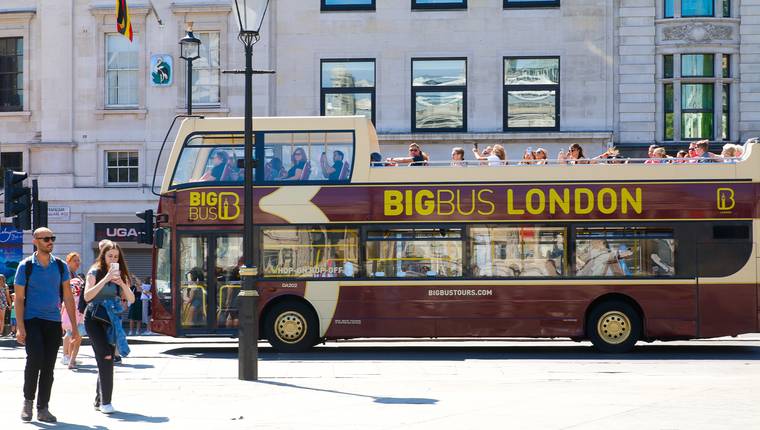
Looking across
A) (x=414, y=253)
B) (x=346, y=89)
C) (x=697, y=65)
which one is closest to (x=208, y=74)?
(x=346, y=89)

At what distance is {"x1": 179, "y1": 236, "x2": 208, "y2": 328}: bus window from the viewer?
20.0 meters

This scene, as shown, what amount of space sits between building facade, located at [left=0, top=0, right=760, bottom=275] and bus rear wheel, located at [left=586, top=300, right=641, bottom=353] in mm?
13807

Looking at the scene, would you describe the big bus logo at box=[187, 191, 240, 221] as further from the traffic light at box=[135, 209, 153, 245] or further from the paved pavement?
the paved pavement

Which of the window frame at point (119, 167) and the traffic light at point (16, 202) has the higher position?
the window frame at point (119, 167)

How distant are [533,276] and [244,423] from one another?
960cm

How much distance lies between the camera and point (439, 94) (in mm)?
33656

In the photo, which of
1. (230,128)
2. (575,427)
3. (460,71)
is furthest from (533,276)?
(460,71)

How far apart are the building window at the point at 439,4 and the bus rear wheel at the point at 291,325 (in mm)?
15859

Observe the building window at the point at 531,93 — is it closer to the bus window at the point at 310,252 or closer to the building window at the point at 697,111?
the building window at the point at 697,111

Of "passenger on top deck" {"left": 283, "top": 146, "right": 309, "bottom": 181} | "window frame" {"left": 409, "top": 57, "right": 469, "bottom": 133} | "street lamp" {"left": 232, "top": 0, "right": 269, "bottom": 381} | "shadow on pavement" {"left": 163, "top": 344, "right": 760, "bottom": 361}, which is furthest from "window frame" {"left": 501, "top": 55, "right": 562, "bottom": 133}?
"street lamp" {"left": 232, "top": 0, "right": 269, "bottom": 381}

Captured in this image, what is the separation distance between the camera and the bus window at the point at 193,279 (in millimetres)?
20016

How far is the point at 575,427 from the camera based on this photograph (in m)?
10.2

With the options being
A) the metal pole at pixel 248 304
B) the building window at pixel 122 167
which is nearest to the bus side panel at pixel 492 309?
the metal pole at pixel 248 304

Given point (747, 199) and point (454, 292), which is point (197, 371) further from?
point (747, 199)
